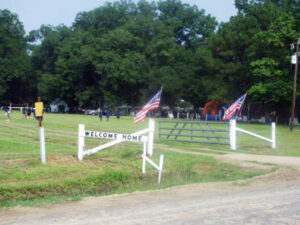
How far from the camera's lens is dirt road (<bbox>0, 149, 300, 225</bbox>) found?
7.64 meters

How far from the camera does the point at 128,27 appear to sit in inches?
3381

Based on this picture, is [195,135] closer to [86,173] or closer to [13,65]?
[86,173]

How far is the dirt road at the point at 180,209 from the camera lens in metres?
7.64

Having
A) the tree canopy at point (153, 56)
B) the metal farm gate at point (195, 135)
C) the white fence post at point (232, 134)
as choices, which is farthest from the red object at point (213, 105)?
the white fence post at point (232, 134)

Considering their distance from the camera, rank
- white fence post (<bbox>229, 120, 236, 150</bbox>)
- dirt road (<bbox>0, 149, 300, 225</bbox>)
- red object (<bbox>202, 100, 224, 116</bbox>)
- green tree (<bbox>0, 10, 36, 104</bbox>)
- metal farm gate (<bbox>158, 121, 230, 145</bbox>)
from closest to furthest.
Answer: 1. dirt road (<bbox>0, 149, 300, 225</bbox>)
2. white fence post (<bbox>229, 120, 236, 150</bbox>)
3. metal farm gate (<bbox>158, 121, 230, 145</bbox>)
4. red object (<bbox>202, 100, 224, 116</bbox>)
5. green tree (<bbox>0, 10, 36, 104</bbox>)

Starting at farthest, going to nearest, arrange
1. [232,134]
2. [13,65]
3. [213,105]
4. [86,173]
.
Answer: [13,65]
[213,105]
[232,134]
[86,173]

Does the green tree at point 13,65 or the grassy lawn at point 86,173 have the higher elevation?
the green tree at point 13,65

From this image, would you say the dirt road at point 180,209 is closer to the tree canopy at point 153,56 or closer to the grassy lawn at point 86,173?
the grassy lawn at point 86,173

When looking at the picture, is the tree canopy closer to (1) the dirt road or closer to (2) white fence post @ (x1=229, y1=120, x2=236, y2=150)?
(2) white fence post @ (x1=229, y1=120, x2=236, y2=150)

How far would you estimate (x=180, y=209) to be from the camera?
28.0ft

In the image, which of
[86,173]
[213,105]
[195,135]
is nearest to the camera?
[86,173]

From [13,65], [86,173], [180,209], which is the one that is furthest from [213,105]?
[180,209]

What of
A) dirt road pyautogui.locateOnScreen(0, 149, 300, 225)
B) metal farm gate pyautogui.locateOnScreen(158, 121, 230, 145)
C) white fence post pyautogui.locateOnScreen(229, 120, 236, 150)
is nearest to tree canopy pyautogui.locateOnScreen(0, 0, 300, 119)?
metal farm gate pyautogui.locateOnScreen(158, 121, 230, 145)

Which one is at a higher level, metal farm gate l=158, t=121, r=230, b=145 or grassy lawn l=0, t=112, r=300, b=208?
metal farm gate l=158, t=121, r=230, b=145
